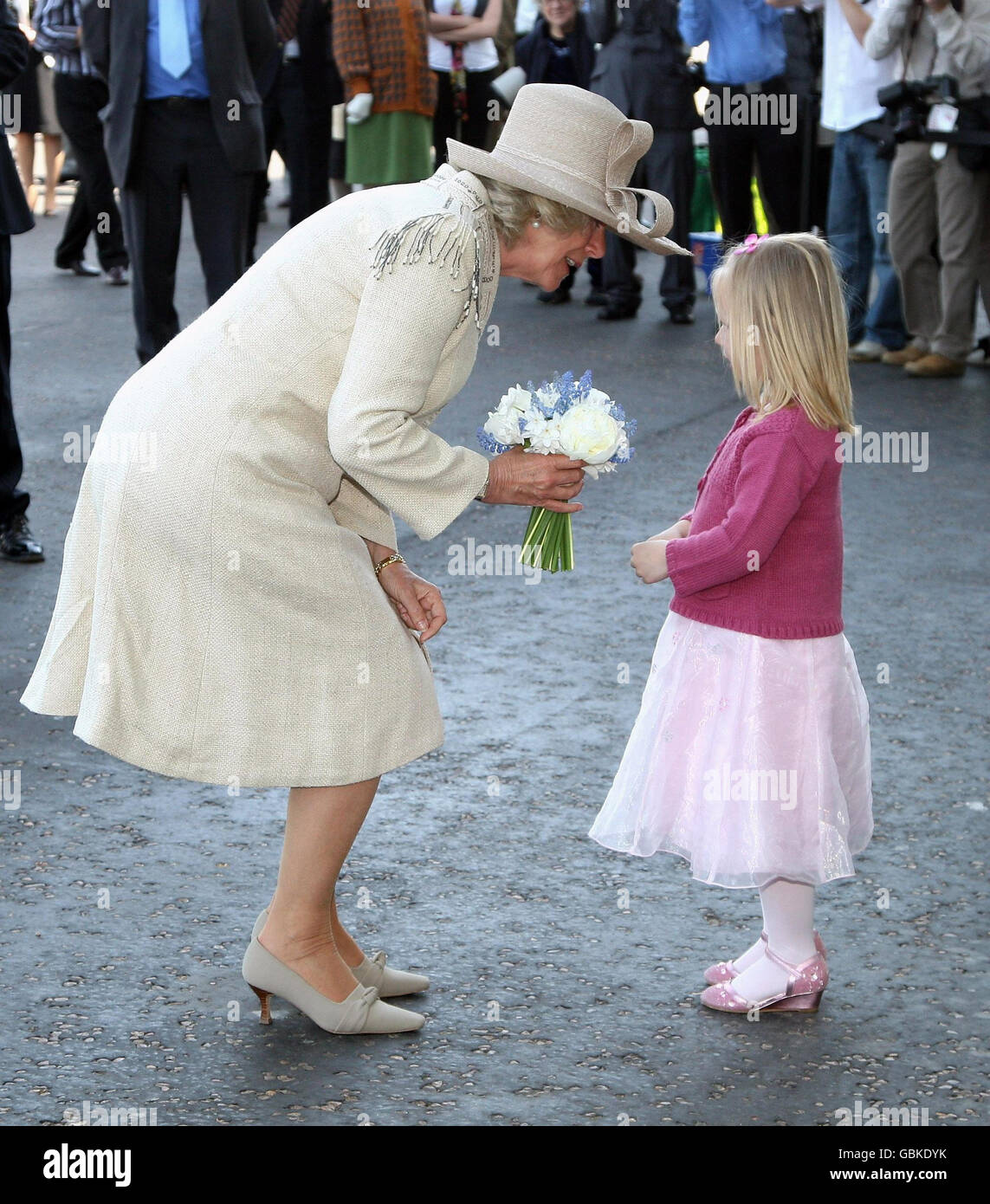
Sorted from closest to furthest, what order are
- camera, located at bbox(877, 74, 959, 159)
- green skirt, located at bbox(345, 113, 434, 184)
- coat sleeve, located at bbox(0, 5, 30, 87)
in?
coat sleeve, located at bbox(0, 5, 30, 87), camera, located at bbox(877, 74, 959, 159), green skirt, located at bbox(345, 113, 434, 184)

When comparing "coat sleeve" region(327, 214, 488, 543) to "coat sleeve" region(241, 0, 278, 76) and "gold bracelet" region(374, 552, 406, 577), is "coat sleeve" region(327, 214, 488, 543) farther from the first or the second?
"coat sleeve" region(241, 0, 278, 76)

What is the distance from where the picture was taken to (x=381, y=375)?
2.76m

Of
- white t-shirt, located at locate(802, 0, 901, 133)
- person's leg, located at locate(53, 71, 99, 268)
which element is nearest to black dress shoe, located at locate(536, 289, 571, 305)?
white t-shirt, located at locate(802, 0, 901, 133)

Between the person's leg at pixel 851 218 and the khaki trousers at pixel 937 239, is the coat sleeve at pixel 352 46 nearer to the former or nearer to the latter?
the person's leg at pixel 851 218

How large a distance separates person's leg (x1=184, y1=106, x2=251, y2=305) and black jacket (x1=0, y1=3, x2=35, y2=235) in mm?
1379

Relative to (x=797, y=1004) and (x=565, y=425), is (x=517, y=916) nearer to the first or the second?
(x=797, y=1004)

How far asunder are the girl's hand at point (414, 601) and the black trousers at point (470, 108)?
8.46m

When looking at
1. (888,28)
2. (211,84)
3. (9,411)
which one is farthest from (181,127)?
(888,28)

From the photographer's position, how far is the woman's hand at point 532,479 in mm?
3084

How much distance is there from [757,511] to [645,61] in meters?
7.33

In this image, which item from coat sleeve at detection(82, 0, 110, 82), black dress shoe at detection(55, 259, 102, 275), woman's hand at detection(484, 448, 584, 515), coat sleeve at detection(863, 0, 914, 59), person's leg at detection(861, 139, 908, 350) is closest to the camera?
woman's hand at detection(484, 448, 584, 515)

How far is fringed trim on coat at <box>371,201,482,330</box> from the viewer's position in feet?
9.12

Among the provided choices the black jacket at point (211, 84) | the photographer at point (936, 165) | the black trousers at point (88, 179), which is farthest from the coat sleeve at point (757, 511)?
the black trousers at point (88, 179)
